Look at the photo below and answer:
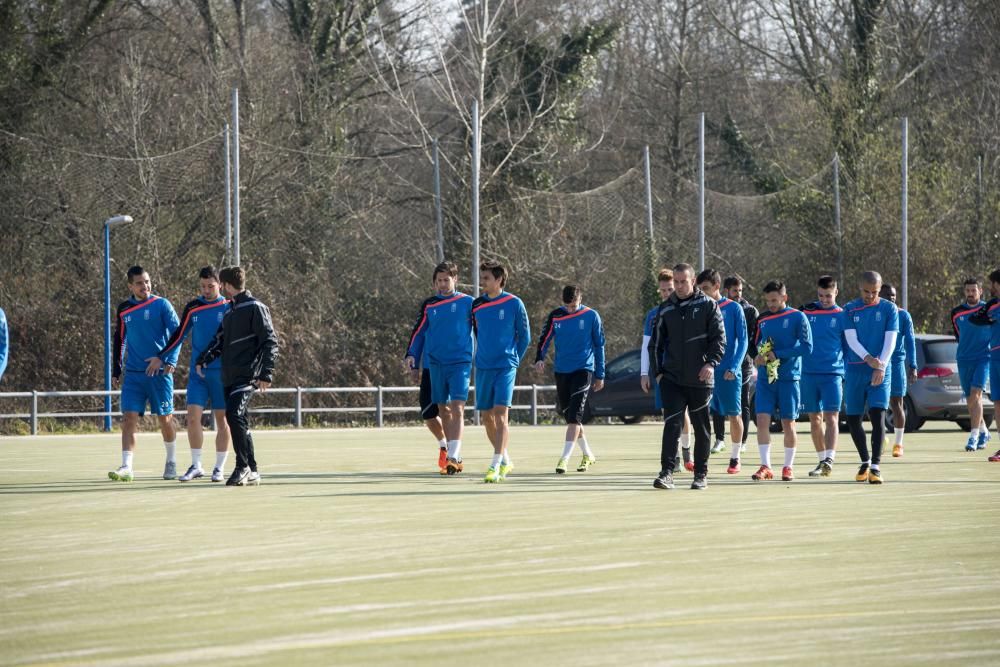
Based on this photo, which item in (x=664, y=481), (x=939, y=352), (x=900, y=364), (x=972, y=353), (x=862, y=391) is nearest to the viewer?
(x=664, y=481)

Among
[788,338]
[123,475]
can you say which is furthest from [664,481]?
[123,475]

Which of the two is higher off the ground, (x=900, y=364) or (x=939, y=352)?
→ (x=939, y=352)

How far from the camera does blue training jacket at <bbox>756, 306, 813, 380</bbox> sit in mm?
16531

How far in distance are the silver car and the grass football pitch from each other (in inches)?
389

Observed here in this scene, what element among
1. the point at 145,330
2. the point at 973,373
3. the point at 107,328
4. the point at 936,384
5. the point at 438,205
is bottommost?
the point at 936,384

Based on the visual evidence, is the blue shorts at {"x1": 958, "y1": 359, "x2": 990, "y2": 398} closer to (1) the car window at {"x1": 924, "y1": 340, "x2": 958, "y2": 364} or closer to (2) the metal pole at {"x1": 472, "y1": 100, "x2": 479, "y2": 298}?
(1) the car window at {"x1": 924, "y1": 340, "x2": 958, "y2": 364}

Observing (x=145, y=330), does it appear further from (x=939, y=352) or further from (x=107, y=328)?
(x=107, y=328)

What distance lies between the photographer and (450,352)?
17.6 meters

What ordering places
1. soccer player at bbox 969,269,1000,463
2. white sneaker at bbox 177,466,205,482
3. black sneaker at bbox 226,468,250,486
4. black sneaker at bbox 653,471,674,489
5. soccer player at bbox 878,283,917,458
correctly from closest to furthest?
1. black sneaker at bbox 653,471,674,489
2. black sneaker at bbox 226,468,250,486
3. white sneaker at bbox 177,466,205,482
4. soccer player at bbox 969,269,1000,463
5. soccer player at bbox 878,283,917,458

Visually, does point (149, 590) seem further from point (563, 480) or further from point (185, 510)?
point (563, 480)

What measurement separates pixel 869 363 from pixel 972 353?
20.0 feet

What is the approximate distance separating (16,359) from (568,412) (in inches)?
845

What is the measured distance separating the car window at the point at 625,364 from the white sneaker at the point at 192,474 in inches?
687

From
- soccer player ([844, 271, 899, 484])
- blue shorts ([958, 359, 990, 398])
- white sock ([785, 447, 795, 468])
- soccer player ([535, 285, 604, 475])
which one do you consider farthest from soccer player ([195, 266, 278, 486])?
blue shorts ([958, 359, 990, 398])
